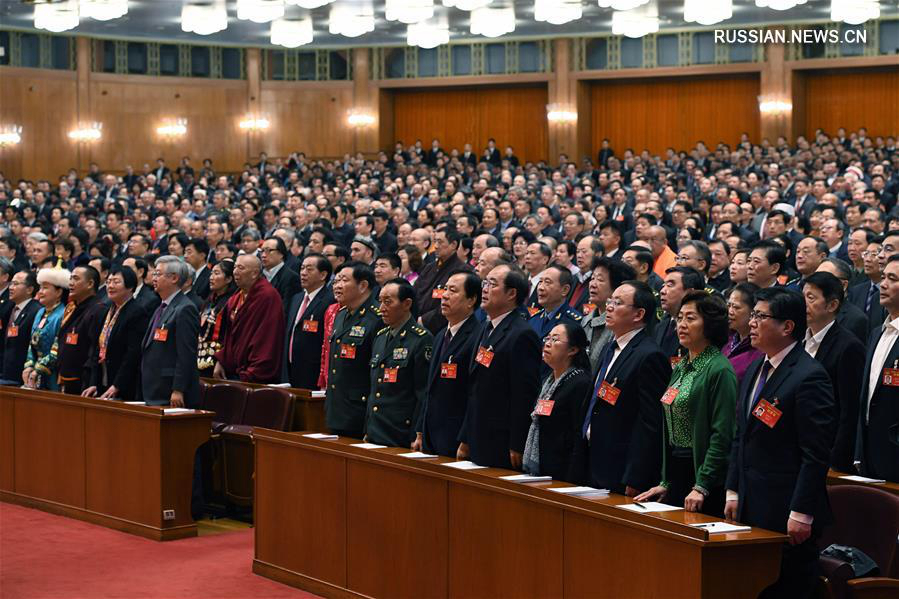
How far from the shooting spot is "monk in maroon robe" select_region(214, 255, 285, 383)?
768 centimetres

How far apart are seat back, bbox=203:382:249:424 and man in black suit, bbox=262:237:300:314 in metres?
1.41

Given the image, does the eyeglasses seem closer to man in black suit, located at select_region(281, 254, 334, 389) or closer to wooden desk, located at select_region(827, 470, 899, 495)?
wooden desk, located at select_region(827, 470, 899, 495)

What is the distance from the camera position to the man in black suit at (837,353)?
474cm

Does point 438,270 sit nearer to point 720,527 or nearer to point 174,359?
point 174,359

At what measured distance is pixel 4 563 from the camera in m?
5.93

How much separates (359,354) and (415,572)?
1.46 meters

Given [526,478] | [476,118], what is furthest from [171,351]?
[476,118]

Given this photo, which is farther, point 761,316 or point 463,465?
point 463,465

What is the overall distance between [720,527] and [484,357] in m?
1.53

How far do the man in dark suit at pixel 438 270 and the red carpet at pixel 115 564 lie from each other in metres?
2.13

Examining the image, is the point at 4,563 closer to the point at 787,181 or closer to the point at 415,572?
the point at 415,572

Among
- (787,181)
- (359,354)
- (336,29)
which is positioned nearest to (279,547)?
(359,354)

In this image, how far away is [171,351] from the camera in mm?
6910

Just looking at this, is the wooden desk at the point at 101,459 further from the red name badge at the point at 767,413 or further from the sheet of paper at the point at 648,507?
the red name badge at the point at 767,413
